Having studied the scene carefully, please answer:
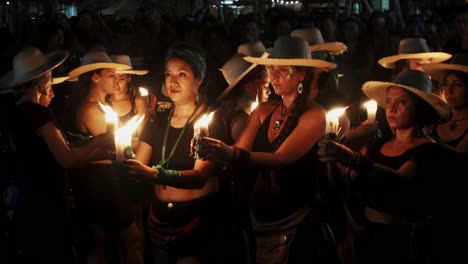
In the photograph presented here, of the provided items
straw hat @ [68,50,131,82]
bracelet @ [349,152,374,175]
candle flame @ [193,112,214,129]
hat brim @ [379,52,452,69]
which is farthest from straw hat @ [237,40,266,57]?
bracelet @ [349,152,374,175]

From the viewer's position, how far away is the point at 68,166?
224 inches

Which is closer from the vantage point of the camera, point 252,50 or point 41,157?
point 41,157

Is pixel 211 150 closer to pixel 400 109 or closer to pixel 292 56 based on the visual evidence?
pixel 292 56

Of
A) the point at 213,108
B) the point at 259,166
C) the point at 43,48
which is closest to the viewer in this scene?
the point at 259,166

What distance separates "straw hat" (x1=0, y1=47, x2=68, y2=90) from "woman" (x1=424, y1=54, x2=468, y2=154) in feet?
10.4

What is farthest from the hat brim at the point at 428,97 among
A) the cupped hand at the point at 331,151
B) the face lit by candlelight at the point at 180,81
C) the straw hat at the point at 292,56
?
the face lit by candlelight at the point at 180,81

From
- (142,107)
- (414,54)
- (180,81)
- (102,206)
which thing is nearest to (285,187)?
(180,81)

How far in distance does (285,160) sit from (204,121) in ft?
2.12

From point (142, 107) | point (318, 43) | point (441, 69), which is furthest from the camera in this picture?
point (318, 43)

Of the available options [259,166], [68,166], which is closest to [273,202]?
[259,166]

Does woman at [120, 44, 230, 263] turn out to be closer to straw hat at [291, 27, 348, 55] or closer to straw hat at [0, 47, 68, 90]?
straw hat at [0, 47, 68, 90]

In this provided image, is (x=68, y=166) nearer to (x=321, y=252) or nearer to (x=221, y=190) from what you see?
(x=221, y=190)

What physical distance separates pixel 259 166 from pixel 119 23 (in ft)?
24.8

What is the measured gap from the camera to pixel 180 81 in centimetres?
539
